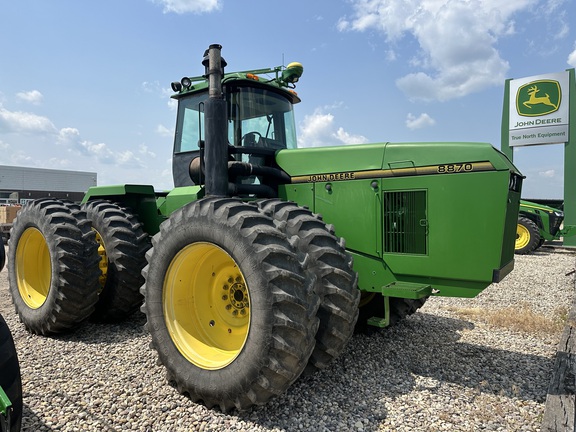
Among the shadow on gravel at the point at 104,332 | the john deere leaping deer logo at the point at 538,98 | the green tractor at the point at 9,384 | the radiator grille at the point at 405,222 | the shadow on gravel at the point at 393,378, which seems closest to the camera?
the green tractor at the point at 9,384

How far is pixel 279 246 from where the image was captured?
2.99 meters

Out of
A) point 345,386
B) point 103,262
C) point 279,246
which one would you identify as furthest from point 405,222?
point 103,262

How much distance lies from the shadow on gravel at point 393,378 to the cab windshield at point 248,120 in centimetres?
242

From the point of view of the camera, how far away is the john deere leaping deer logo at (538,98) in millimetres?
17344

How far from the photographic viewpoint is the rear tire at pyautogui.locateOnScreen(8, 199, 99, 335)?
454 centimetres

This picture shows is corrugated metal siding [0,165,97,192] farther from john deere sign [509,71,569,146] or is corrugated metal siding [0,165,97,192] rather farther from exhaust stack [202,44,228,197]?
exhaust stack [202,44,228,197]

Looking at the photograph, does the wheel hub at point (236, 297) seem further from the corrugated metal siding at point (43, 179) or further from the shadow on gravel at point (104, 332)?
the corrugated metal siding at point (43, 179)

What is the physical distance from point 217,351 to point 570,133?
62.4 feet

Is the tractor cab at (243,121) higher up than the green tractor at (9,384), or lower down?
higher up

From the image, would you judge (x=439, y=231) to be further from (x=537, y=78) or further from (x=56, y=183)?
(x=56, y=183)

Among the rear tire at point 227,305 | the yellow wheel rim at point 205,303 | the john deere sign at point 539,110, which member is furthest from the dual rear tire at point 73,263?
the john deere sign at point 539,110

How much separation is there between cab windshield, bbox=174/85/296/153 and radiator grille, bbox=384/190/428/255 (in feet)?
5.16

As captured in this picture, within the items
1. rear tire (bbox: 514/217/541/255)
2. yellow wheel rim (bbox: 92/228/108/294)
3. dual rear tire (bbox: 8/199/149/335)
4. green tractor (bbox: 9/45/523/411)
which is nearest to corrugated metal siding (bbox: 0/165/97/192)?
rear tire (bbox: 514/217/541/255)

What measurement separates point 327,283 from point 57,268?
10.2 ft
